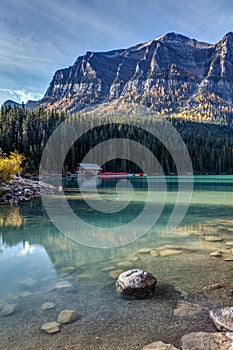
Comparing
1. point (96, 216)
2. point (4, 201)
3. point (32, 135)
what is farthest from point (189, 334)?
point (32, 135)

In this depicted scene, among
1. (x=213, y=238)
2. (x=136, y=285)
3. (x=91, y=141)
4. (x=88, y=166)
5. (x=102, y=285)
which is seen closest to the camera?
(x=136, y=285)

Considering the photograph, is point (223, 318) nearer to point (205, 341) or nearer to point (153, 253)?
point (205, 341)

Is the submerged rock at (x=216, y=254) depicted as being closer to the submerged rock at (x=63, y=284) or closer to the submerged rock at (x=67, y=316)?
the submerged rock at (x=63, y=284)

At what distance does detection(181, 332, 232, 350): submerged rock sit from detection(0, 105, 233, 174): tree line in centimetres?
7003

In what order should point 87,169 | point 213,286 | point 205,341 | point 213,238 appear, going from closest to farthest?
1. point 205,341
2. point 213,286
3. point 213,238
4. point 87,169

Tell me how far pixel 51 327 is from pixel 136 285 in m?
2.53

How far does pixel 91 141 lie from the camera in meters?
110

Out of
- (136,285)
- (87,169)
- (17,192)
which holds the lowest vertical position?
(136,285)

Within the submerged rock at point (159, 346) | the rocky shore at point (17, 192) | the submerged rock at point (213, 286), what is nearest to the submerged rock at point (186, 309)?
the submerged rock at point (213, 286)

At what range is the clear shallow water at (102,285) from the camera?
235 inches

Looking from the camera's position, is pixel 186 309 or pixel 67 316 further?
pixel 186 309

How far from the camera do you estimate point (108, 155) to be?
114 metres

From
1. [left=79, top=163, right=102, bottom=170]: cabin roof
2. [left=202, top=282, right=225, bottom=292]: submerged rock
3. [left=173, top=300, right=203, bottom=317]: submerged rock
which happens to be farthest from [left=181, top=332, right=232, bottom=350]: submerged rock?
[left=79, top=163, right=102, bottom=170]: cabin roof

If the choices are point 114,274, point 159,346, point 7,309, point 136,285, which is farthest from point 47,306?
point 159,346
